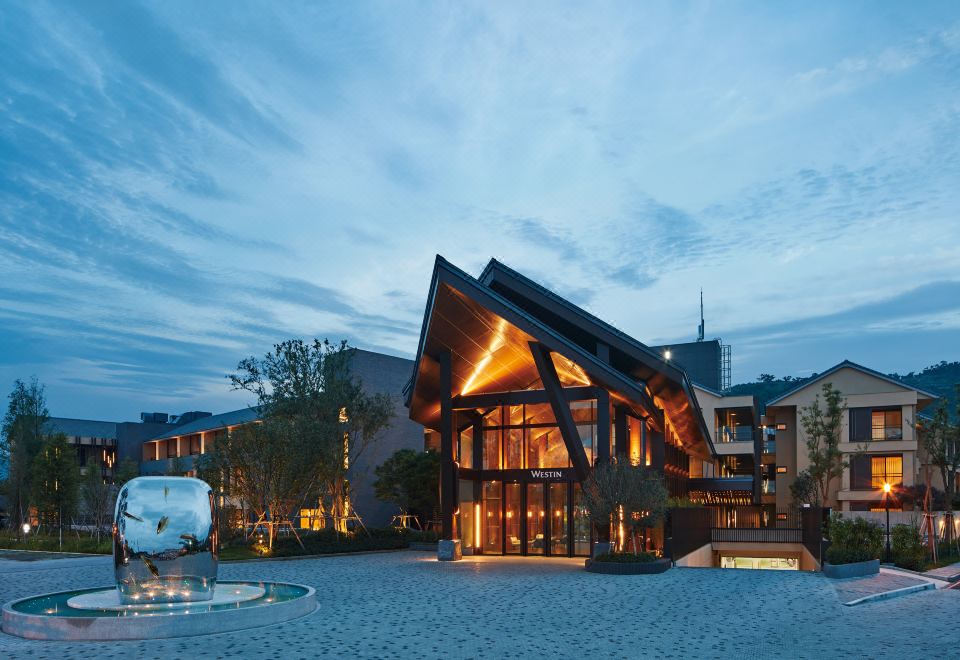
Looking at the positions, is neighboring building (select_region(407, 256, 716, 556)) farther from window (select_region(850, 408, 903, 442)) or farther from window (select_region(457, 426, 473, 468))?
window (select_region(850, 408, 903, 442))

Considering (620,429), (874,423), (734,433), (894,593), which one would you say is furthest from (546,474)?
(734,433)

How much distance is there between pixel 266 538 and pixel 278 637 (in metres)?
22.5

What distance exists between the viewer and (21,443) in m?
49.2

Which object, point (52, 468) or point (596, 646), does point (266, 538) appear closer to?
point (52, 468)

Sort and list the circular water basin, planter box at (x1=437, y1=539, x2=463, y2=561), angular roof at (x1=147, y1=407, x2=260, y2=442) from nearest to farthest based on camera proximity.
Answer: the circular water basin < planter box at (x1=437, y1=539, x2=463, y2=561) < angular roof at (x1=147, y1=407, x2=260, y2=442)

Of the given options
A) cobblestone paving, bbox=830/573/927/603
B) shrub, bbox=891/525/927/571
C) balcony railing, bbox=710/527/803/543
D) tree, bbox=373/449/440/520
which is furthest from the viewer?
tree, bbox=373/449/440/520

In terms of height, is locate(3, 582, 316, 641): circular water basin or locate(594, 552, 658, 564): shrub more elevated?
locate(3, 582, 316, 641): circular water basin

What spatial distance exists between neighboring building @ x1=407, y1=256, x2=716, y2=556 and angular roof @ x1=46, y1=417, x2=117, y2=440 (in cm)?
5165

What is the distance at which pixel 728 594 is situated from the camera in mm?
21453

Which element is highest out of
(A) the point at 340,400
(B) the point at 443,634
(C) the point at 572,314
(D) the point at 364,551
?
(C) the point at 572,314

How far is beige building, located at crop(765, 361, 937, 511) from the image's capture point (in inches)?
2178

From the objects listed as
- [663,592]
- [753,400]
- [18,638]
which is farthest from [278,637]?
[753,400]

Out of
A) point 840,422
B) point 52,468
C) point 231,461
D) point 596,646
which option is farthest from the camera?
point 840,422

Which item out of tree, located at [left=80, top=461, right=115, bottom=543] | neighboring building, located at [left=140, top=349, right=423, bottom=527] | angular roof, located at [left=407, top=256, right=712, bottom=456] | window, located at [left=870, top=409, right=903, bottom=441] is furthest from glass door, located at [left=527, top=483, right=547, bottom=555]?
window, located at [left=870, top=409, right=903, bottom=441]
